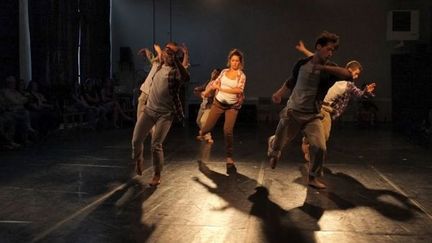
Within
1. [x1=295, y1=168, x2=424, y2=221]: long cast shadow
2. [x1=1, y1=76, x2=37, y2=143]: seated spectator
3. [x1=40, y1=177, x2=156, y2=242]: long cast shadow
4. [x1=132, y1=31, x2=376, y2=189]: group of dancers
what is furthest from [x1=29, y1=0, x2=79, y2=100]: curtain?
[x1=295, y1=168, x2=424, y2=221]: long cast shadow

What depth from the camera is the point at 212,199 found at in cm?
545

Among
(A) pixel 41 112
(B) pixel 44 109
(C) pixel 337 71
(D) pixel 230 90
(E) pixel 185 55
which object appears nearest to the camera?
(C) pixel 337 71

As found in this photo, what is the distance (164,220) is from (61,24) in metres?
10.1

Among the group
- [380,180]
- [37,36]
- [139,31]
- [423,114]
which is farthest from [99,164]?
[139,31]

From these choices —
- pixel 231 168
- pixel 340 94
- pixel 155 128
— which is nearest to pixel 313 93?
pixel 340 94

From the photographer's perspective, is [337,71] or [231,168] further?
[231,168]

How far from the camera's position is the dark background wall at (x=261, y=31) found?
54.4ft

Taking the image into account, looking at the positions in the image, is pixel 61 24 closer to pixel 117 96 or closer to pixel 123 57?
pixel 117 96

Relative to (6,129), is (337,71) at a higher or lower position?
higher

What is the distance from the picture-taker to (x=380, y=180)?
6.58 m

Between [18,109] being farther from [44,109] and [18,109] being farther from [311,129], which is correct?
[311,129]

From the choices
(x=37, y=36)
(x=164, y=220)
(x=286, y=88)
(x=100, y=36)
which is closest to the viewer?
(x=164, y=220)

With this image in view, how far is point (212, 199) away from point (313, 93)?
4.84 ft

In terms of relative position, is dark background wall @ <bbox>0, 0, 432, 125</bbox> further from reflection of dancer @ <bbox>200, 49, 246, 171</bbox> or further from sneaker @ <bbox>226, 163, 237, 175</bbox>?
sneaker @ <bbox>226, 163, 237, 175</bbox>
